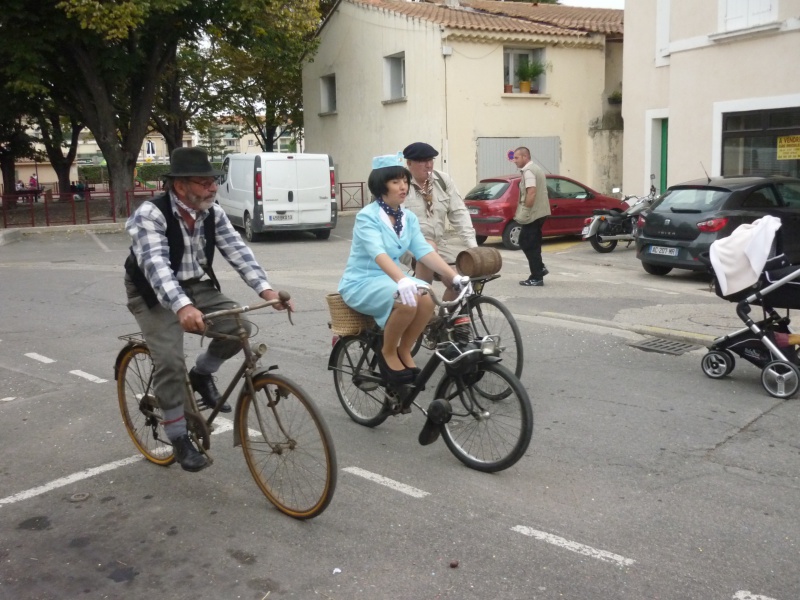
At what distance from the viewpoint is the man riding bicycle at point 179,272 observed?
14.6ft

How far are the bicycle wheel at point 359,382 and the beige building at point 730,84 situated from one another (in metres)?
13.0

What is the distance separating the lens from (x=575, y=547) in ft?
13.4

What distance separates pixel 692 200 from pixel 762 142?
5.17 m

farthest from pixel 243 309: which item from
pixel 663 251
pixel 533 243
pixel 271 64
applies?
pixel 271 64

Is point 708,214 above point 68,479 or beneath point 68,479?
above

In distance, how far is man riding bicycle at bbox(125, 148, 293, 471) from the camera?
4.45m

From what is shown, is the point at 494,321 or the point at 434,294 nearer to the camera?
the point at 434,294

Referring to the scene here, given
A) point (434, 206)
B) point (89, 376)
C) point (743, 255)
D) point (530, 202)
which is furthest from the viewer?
point (530, 202)

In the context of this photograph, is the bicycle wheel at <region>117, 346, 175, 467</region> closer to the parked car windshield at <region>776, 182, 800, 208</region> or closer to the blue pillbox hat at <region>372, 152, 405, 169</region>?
the blue pillbox hat at <region>372, 152, 405, 169</region>

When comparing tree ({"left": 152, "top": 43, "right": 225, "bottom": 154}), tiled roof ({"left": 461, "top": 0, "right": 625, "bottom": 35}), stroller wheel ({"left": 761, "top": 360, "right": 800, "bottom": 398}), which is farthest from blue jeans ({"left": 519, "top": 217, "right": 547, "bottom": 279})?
tree ({"left": 152, "top": 43, "right": 225, "bottom": 154})

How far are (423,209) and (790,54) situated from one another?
460 inches

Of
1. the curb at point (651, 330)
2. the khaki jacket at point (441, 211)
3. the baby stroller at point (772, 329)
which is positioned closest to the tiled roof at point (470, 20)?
the curb at point (651, 330)

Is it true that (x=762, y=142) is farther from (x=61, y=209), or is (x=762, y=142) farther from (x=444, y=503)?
(x=61, y=209)

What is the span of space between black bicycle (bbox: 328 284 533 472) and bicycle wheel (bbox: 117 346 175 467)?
1284mm
